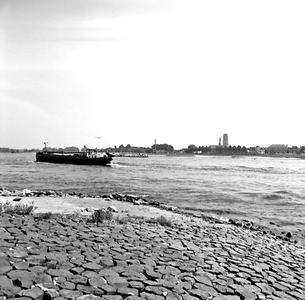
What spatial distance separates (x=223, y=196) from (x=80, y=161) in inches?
2044

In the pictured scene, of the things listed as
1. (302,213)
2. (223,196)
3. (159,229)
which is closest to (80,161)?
(223,196)

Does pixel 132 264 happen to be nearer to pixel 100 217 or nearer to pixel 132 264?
pixel 132 264

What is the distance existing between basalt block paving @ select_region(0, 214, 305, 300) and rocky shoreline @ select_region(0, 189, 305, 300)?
10 millimetres

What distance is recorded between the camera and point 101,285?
13.9ft

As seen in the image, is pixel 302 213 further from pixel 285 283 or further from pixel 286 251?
pixel 285 283

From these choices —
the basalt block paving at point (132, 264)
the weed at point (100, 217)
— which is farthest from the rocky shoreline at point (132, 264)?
the weed at point (100, 217)

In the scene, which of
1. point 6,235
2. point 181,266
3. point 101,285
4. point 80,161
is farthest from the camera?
point 80,161

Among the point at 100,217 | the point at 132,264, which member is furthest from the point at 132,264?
the point at 100,217

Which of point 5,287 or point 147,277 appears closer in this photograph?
point 5,287

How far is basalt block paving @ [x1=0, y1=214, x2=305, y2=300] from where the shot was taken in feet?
13.7

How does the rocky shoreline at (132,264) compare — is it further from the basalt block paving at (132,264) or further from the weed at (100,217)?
the weed at (100,217)

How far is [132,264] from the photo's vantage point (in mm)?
5230

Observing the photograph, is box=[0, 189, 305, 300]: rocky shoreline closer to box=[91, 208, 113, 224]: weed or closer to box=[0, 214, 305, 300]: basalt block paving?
box=[0, 214, 305, 300]: basalt block paving

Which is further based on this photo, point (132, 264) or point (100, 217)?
point (100, 217)
